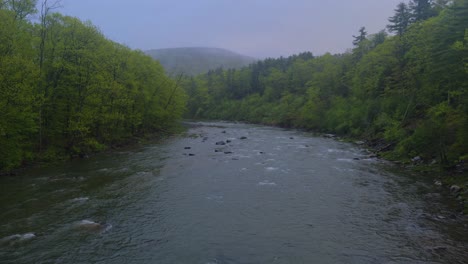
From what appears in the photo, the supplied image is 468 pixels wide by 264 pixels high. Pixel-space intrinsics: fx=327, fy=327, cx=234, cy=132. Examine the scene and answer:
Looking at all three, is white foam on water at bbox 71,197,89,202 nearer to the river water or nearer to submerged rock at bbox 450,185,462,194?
the river water

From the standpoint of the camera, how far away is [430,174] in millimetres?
24234

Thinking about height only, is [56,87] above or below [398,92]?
below

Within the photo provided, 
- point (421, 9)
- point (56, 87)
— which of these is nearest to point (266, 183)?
point (56, 87)

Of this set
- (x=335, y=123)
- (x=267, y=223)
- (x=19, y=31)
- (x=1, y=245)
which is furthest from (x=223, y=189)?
(x=335, y=123)

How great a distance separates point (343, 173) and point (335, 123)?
35.4m

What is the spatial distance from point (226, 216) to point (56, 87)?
24.3 meters

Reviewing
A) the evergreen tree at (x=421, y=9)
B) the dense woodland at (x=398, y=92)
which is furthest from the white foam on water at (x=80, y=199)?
the evergreen tree at (x=421, y=9)

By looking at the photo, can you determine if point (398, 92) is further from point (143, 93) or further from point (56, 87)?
point (56, 87)

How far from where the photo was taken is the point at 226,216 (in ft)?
54.2

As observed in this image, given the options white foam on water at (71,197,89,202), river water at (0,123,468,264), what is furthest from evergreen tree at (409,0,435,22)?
white foam on water at (71,197,89,202)

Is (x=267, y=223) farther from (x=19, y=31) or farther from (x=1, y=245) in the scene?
(x=19, y=31)

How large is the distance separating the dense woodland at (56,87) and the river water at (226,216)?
4.39m

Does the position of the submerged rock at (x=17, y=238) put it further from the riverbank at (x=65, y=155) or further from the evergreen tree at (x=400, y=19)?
the evergreen tree at (x=400, y=19)

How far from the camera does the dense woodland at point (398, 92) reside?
2598 centimetres
